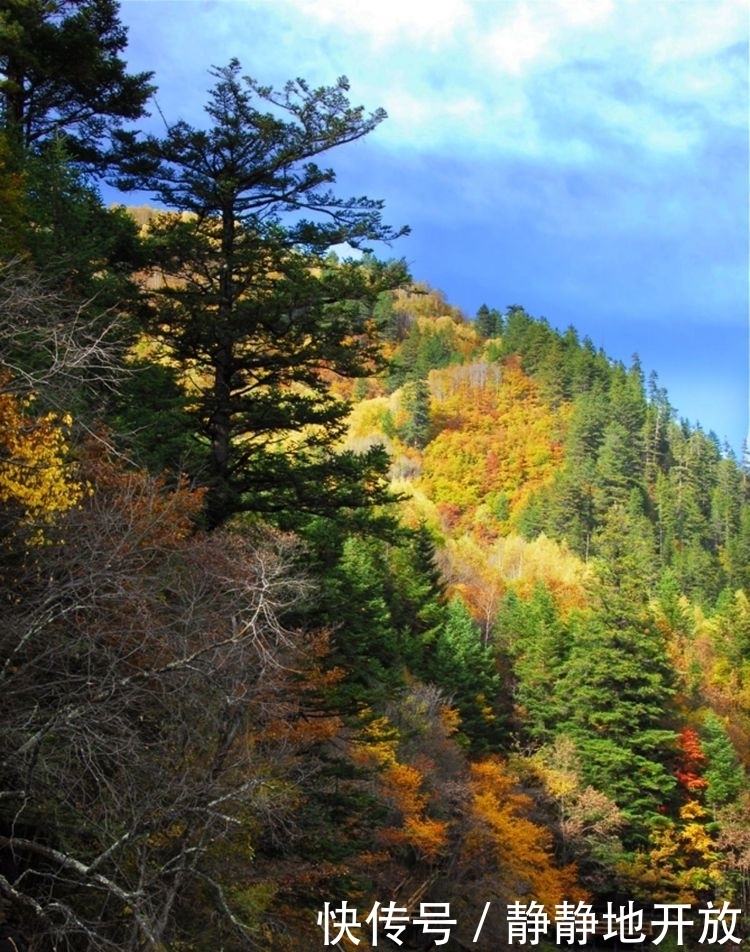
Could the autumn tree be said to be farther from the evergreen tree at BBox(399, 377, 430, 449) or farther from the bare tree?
the evergreen tree at BBox(399, 377, 430, 449)

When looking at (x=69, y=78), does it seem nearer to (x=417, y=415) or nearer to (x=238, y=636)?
(x=238, y=636)

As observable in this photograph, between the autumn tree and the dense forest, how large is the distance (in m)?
0.05

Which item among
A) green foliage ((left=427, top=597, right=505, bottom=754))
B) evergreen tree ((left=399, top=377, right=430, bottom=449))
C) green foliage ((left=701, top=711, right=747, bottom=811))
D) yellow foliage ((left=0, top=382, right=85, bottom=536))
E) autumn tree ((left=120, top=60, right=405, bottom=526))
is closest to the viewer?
yellow foliage ((left=0, top=382, right=85, bottom=536))

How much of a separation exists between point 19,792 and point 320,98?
12622mm

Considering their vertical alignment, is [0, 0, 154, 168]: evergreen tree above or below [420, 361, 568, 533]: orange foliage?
below

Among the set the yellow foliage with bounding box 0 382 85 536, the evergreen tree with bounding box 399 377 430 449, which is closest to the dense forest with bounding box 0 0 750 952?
the yellow foliage with bounding box 0 382 85 536

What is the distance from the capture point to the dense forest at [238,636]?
29.5 ft

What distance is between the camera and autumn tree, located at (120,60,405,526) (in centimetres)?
1638

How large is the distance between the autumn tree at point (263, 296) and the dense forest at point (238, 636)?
0.18 ft

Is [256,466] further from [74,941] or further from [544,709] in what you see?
[544,709]

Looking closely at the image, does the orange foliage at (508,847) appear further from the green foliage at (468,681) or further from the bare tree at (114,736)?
the bare tree at (114,736)

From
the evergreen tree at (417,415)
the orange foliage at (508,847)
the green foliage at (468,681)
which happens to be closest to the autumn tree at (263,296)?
the orange foliage at (508,847)

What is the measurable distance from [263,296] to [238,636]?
8.94m

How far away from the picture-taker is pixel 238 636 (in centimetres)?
877
